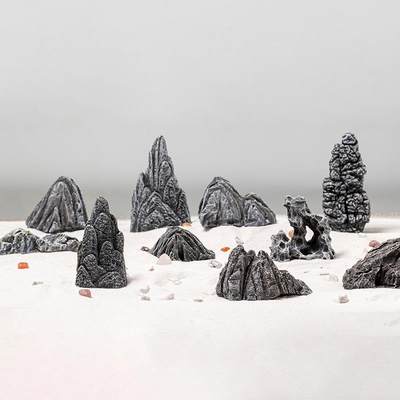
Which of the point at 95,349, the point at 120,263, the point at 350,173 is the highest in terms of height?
the point at 350,173

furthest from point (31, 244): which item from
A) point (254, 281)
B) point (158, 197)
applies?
point (254, 281)

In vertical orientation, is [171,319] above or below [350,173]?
below

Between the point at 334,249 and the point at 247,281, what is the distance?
408cm

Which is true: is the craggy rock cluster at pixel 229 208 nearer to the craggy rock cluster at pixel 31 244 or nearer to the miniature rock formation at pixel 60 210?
the miniature rock formation at pixel 60 210

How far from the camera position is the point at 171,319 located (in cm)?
558

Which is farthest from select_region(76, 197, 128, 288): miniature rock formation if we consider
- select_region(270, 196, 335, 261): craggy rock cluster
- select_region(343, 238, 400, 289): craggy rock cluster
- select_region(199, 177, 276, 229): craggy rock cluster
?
select_region(199, 177, 276, 229): craggy rock cluster

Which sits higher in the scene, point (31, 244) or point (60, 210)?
point (60, 210)

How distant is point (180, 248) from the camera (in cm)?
984

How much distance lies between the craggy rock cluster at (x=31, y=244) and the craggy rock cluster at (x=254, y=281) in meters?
4.19

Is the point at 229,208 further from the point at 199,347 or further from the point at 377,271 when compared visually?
the point at 199,347

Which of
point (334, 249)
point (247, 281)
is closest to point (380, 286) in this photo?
point (247, 281)

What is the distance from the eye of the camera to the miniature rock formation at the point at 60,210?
1349 cm

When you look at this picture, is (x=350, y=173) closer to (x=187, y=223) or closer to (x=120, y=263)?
(x=187, y=223)

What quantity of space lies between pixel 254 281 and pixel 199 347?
5.94 ft
